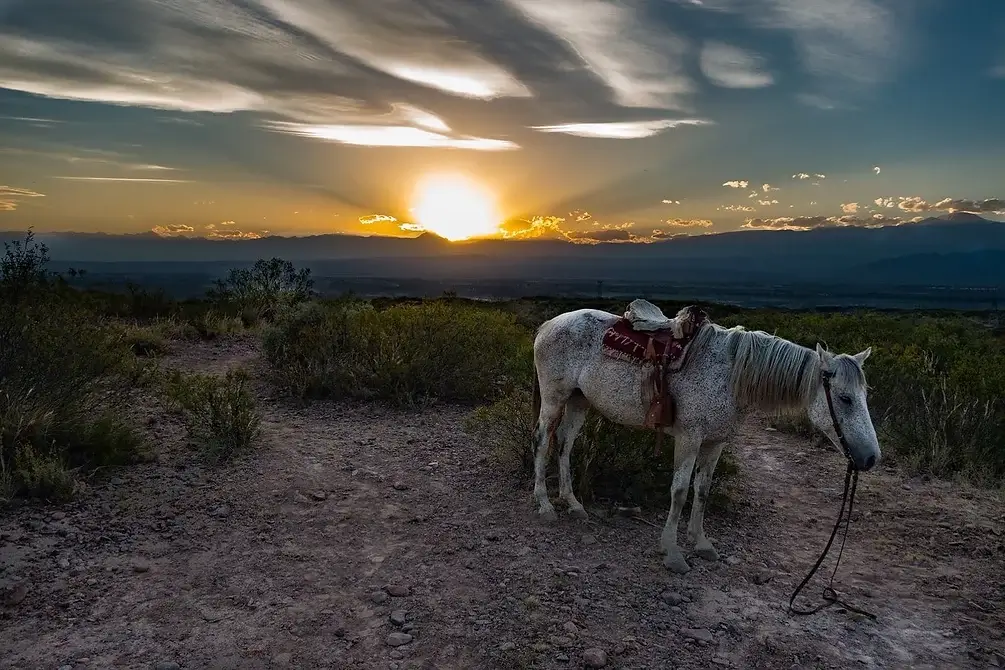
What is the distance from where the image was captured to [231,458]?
6.64m

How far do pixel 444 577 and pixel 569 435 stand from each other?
1855mm

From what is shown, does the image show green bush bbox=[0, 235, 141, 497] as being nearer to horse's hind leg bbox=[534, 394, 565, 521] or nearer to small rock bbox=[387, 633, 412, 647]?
small rock bbox=[387, 633, 412, 647]

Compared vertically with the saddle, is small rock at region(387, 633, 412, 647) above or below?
below

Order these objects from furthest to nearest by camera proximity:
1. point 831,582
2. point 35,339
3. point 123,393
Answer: point 123,393 → point 35,339 → point 831,582

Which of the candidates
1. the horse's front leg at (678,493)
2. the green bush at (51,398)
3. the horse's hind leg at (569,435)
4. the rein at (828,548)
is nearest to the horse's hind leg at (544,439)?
the horse's hind leg at (569,435)

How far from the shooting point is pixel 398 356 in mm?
9938

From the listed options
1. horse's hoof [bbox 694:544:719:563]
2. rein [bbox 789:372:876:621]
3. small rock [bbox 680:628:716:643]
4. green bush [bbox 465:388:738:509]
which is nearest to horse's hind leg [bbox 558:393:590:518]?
green bush [bbox 465:388:738:509]

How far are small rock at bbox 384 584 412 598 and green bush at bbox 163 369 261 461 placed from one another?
127 inches

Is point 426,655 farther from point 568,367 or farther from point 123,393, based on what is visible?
point 123,393

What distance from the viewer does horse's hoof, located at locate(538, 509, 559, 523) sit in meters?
5.48

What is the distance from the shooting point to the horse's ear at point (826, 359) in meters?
4.11

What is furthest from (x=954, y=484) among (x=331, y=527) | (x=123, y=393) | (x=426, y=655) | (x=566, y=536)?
(x=123, y=393)

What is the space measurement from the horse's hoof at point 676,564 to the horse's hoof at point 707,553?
0.30 meters

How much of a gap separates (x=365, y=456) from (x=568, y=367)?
125 inches
